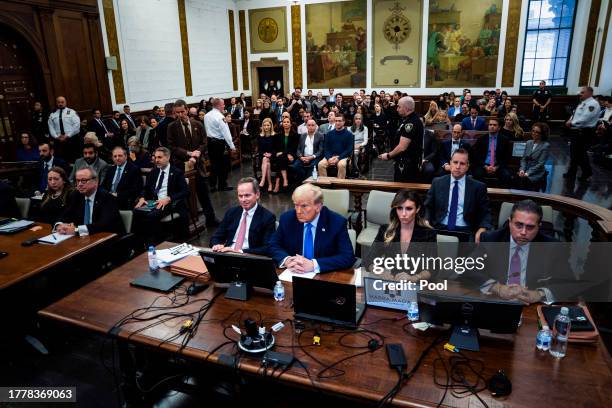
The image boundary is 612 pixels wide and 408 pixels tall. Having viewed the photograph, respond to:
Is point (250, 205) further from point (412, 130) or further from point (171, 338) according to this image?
point (412, 130)

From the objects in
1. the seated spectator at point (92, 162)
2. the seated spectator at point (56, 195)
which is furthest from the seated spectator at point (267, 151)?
the seated spectator at point (56, 195)

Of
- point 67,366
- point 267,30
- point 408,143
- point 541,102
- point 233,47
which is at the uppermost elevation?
point 267,30

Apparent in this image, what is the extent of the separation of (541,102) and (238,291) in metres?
14.1

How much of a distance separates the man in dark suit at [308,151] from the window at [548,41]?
10.2 m

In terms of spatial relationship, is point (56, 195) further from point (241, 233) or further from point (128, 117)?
point (128, 117)

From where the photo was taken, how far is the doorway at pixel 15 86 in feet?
28.1

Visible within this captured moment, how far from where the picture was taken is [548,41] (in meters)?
13.7

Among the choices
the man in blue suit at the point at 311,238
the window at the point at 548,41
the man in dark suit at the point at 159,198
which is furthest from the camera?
the window at the point at 548,41

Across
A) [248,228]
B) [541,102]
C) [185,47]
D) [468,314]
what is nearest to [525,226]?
[468,314]

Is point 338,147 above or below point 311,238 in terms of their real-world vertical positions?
above

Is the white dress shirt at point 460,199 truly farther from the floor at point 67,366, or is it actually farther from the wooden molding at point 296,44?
the wooden molding at point 296,44

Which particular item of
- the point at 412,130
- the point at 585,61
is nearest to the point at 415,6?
the point at 585,61

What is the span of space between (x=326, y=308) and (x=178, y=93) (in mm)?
12418

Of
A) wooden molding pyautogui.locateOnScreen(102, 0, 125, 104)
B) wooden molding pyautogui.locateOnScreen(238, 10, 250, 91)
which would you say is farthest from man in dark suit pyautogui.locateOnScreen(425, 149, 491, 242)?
wooden molding pyautogui.locateOnScreen(238, 10, 250, 91)
